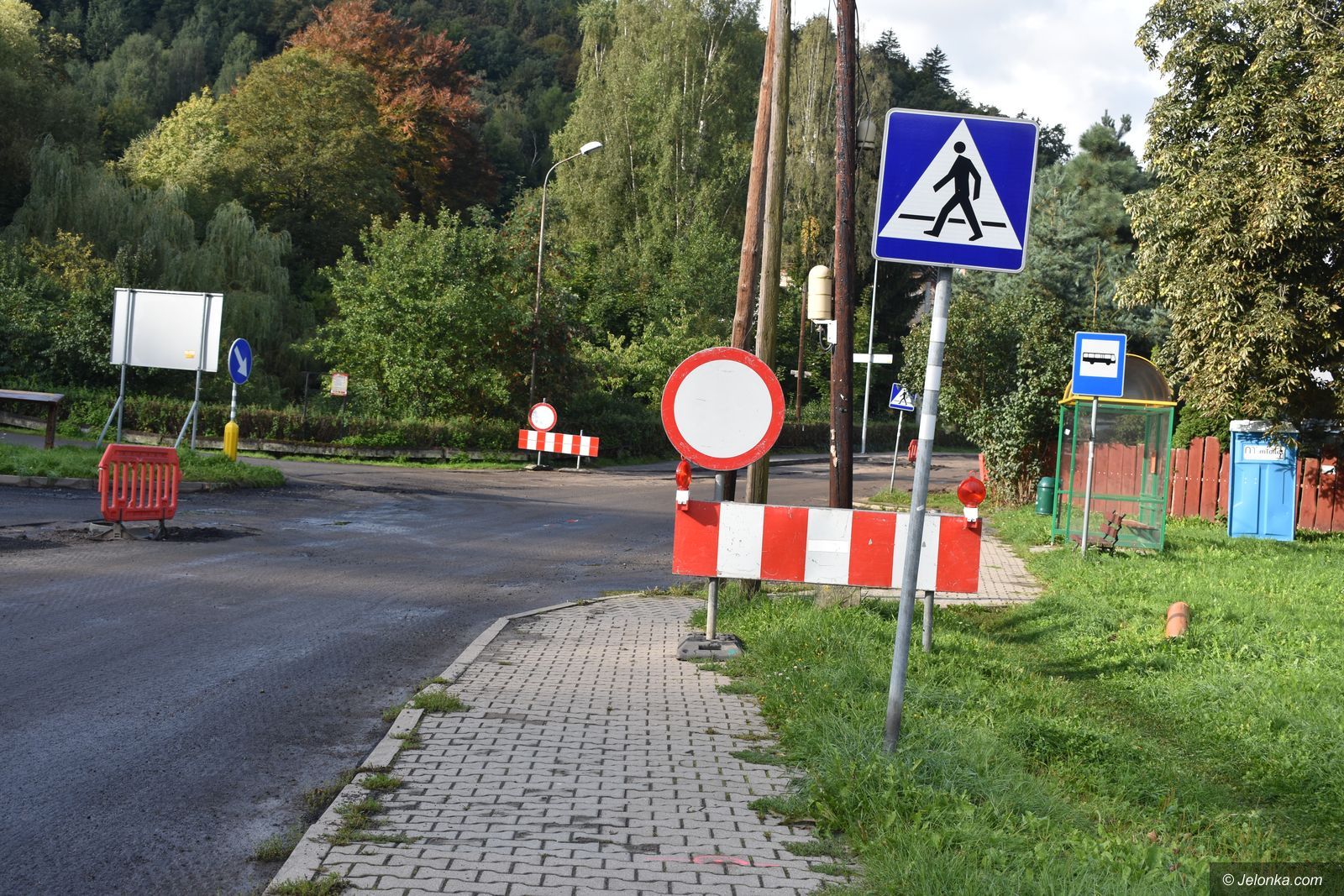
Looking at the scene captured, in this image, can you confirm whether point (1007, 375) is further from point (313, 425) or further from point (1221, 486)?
point (313, 425)

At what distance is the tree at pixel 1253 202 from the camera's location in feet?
67.9

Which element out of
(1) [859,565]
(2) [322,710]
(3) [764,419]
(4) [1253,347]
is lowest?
(2) [322,710]

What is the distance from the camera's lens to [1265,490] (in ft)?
71.9

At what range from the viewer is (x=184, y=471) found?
2222 centimetres

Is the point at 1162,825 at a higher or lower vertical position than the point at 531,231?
lower

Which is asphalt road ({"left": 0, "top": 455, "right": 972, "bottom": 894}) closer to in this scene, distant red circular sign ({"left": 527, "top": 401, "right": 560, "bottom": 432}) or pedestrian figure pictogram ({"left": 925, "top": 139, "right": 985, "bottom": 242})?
pedestrian figure pictogram ({"left": 925, "top": 139, "right": 985, "bottom": 242})

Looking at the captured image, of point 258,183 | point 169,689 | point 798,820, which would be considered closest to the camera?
point 798,820

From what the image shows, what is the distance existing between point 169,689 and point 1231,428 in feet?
66.1

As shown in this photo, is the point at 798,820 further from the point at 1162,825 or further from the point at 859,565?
the point at 859,565

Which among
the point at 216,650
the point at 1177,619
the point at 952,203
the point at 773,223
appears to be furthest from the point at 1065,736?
the point at 773,223

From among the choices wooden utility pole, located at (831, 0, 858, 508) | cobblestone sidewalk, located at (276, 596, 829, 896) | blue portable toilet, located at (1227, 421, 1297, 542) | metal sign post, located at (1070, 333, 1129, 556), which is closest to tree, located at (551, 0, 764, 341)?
blue portable toilet, located at (1227, 421, 1297, 542)

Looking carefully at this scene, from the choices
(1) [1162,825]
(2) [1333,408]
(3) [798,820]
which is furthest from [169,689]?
(2) [1333,408]

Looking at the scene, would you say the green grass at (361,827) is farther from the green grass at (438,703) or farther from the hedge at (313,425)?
the hedge at (313,425)

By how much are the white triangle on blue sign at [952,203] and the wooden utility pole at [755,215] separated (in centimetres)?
720
